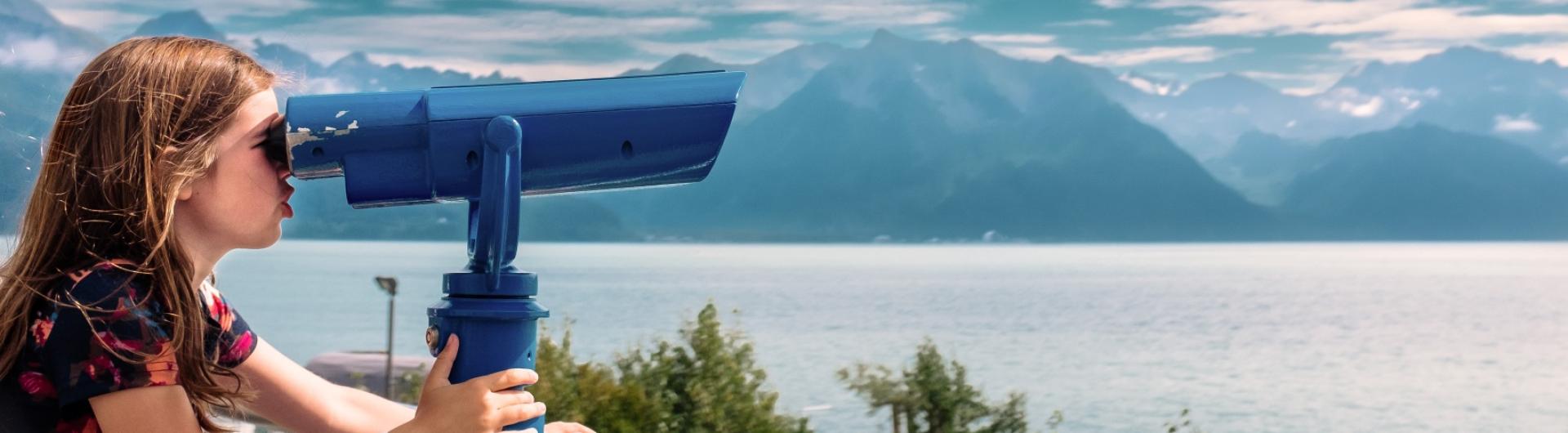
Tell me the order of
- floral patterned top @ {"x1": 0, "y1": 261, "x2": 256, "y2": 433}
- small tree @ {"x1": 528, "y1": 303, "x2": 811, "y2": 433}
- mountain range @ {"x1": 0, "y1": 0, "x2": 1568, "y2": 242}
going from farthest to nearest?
1. mountain range @ {"x1": 0, "y1": 0, "x2": 1568, "y2": 242}
2. small tree @ {"x1": 528, "y1": 303, "x2": 811, "y2": 433}
3. floral patterned top @ {"x1": 0, "y1": 261, "x2": 256, "y2": 433}

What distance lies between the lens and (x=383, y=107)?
1072 mm

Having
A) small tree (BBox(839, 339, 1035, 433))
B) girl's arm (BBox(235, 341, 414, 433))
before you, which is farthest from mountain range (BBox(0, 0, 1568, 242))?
girl's arm (BBox(235, 341, 414, 433))

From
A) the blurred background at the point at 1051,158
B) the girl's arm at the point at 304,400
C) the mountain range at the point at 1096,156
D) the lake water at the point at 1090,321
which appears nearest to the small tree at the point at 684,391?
the lake water at the point at 1090,321

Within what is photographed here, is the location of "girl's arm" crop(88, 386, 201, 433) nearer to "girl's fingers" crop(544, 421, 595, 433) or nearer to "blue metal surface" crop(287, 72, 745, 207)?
"blue metal surface" crop(287, 72, 745, 207)

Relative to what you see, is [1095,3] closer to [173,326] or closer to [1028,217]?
[1028,217]

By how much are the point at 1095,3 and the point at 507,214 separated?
7975 centimetres

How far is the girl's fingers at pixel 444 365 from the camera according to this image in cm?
100

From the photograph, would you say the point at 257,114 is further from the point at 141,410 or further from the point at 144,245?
the point at 141,410

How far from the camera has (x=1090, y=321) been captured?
119 feet

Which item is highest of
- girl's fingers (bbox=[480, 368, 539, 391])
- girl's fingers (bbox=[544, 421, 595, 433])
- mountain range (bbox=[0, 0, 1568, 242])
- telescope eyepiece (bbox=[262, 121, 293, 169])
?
mountain range (bbox=[0, 0, 1568, 242])

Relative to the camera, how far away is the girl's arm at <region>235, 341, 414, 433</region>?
1268 mm

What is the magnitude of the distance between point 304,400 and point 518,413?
37cm

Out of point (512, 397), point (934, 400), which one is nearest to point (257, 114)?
point (512, 397)

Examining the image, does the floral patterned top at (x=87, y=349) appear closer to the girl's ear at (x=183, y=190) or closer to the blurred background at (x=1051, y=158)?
the girl's ear at (x=183, y=190)
